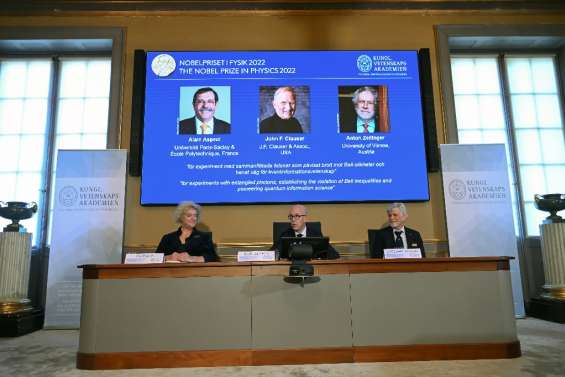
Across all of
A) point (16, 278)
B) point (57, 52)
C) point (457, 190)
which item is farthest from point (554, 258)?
point (57, 52)

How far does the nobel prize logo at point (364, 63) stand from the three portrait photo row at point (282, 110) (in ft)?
0.80

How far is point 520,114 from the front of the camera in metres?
5.30

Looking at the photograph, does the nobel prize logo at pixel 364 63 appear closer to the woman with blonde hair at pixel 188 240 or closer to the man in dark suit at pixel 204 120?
the man in dark suit at pixel 204 120

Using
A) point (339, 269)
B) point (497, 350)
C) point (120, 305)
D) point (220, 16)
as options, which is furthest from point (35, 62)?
point (497, 350)

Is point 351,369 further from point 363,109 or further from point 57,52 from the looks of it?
point 57,52

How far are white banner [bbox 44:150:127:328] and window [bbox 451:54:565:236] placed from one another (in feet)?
13.9

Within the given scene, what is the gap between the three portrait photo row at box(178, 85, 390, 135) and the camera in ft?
15.1

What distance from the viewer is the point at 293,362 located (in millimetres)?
2588

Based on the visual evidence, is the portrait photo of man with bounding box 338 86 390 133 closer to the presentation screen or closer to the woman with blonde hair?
the presentation screen

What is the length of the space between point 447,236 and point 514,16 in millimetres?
3035

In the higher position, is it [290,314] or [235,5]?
[235,5]

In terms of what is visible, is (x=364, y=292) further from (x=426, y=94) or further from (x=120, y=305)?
(x=426, y=94)

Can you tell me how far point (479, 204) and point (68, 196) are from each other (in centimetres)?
460

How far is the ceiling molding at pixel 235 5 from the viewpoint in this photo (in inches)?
197
